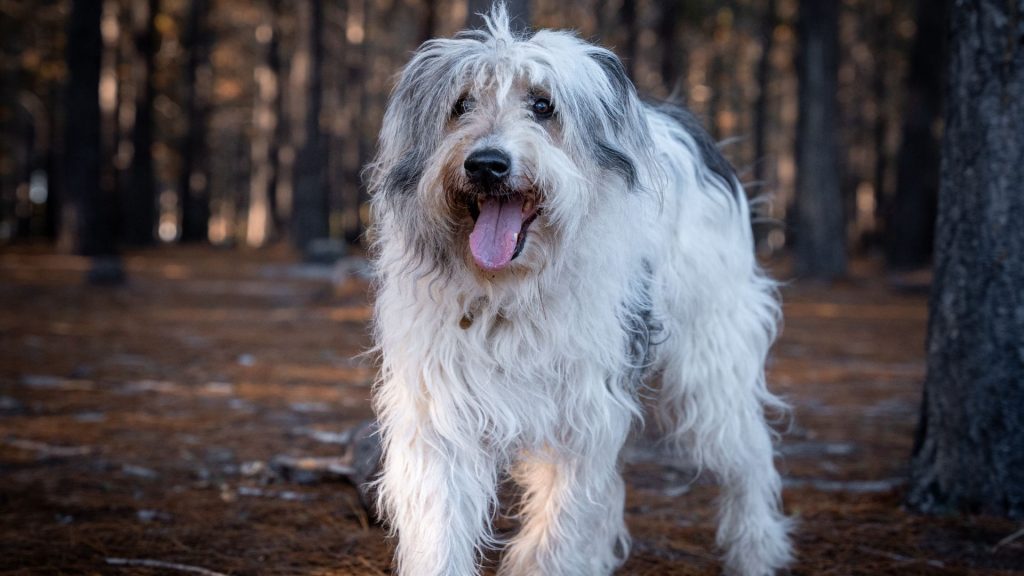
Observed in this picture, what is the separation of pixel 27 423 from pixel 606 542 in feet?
13.0

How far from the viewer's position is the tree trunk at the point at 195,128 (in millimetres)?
29047

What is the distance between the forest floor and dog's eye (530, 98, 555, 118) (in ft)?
3.87

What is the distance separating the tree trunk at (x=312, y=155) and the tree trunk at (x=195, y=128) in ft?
35.6

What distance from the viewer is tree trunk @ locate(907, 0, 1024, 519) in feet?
13.1

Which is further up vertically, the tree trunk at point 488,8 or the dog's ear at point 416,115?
the tree trunk at point 488,8

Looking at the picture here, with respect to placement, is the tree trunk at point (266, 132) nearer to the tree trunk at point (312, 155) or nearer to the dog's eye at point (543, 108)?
the tree trunk at point (312, 155)

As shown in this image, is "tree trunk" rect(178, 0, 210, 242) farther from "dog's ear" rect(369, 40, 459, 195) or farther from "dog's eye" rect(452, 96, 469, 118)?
"dog's eye" rect(452, 96, 469, 118)

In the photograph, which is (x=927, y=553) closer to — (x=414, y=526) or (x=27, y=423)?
(x=414, y=526)

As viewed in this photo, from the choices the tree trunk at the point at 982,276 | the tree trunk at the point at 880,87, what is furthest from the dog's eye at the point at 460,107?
the tree trunk at the point at 880,87

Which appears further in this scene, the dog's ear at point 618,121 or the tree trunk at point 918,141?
the tree trunk at point 918,141

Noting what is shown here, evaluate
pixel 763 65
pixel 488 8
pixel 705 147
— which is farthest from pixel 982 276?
pixel 763 65

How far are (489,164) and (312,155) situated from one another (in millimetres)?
16846

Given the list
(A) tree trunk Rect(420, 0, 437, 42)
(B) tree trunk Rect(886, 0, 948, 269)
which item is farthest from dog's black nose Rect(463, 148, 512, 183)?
(B) tree trunk Rect(886, 0, 948, 269)

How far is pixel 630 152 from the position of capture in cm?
324
